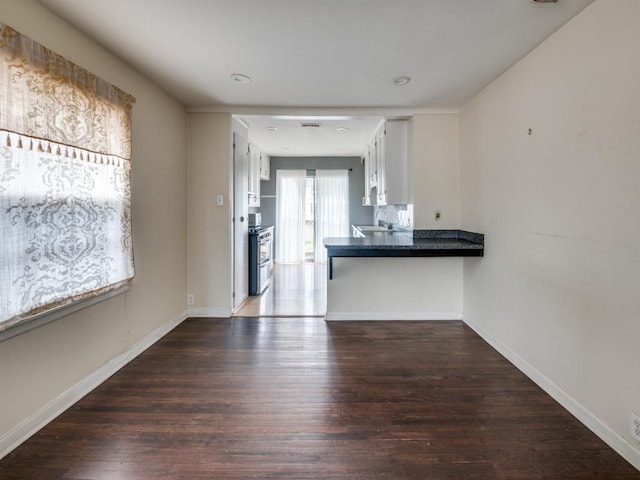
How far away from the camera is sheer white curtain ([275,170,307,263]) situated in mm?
6961

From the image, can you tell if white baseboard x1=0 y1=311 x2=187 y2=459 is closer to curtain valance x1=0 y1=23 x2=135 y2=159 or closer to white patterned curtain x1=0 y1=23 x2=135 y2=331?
white patterned curtain x1=0 y1=23 x2=135 y2=331

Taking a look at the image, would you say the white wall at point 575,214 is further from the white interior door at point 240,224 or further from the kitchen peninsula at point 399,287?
the white interior door at point 240,224

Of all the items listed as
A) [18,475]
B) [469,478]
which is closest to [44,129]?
[18,475]

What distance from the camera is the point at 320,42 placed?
6.92 ft

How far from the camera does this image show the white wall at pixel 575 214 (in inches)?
60.4

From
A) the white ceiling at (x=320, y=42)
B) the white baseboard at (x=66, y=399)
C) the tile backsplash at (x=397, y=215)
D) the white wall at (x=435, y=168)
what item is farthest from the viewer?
the tile backsplash at (x=397, y=215)

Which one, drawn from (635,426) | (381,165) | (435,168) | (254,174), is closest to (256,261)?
(254,174)

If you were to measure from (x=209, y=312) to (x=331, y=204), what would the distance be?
406cm

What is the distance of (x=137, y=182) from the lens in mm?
2580

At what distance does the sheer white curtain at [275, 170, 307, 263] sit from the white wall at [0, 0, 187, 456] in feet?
11.8

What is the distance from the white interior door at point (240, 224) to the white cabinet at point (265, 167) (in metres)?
2.04

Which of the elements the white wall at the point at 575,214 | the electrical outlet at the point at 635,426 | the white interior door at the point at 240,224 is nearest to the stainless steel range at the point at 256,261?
the white interior door at the point at 240,224

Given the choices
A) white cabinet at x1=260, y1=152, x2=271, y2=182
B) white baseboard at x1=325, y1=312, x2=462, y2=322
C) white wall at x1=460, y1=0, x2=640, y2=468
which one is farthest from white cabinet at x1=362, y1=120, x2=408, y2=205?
white cabinet at x1=260, y1=152, x2=271, y2=182

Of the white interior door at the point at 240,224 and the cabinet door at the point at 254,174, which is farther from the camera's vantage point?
the cabinet door at the point at 254,174
